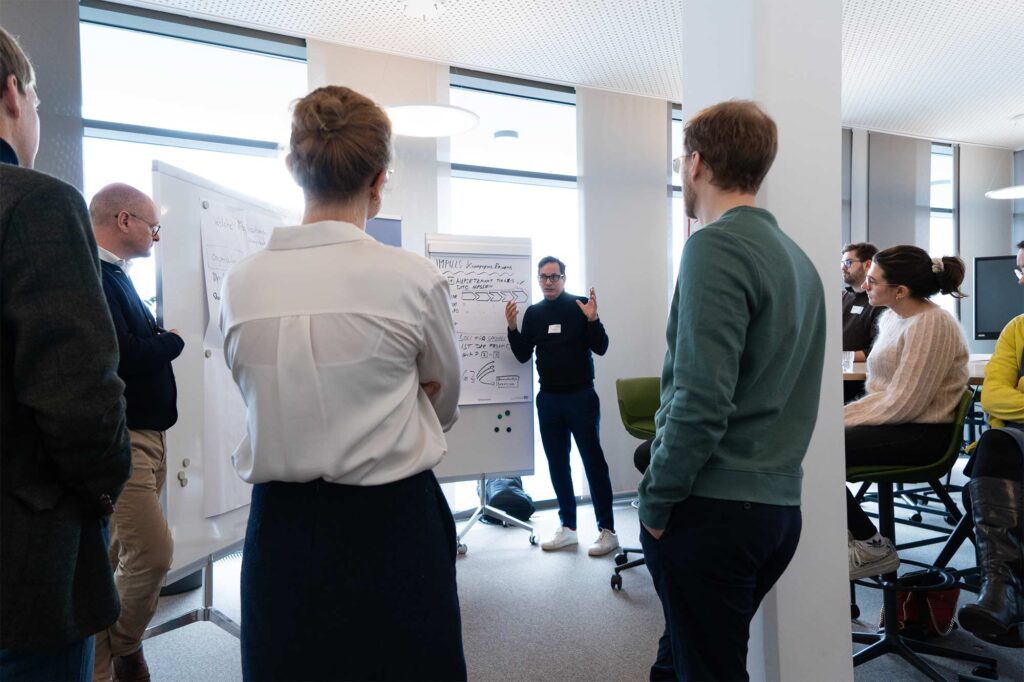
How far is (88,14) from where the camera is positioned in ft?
12.4

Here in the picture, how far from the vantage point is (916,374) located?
2.23 m

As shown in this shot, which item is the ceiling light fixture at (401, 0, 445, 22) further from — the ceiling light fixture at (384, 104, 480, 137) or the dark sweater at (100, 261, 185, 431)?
the dark sweater at (100, 261, 185, 431)

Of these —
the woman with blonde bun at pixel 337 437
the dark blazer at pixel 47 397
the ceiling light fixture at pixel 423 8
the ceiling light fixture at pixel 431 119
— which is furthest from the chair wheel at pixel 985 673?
the ceiling light fixture at pixel 423 8

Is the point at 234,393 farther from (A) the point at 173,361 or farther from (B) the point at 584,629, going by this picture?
(B) the point at 584,629

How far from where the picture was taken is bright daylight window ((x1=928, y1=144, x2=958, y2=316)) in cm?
668

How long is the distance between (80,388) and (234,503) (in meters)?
1.67

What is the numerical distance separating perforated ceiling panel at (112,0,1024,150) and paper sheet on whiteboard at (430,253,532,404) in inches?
55.1

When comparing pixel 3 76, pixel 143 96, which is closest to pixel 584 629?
pixel 3 76

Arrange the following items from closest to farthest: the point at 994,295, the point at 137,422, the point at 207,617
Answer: the point at 137,422 → the point at 207,617 → the point at 994,295

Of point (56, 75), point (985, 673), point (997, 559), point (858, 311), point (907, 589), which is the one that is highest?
point (56, 75)

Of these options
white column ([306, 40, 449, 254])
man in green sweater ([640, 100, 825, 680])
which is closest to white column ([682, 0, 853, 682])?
man in green sweater ([640, 100, 825, 680])

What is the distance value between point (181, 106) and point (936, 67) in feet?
16.9

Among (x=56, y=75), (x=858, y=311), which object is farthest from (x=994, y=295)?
(x=56, y=75)

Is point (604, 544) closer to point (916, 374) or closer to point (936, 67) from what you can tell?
point (916, 374)
